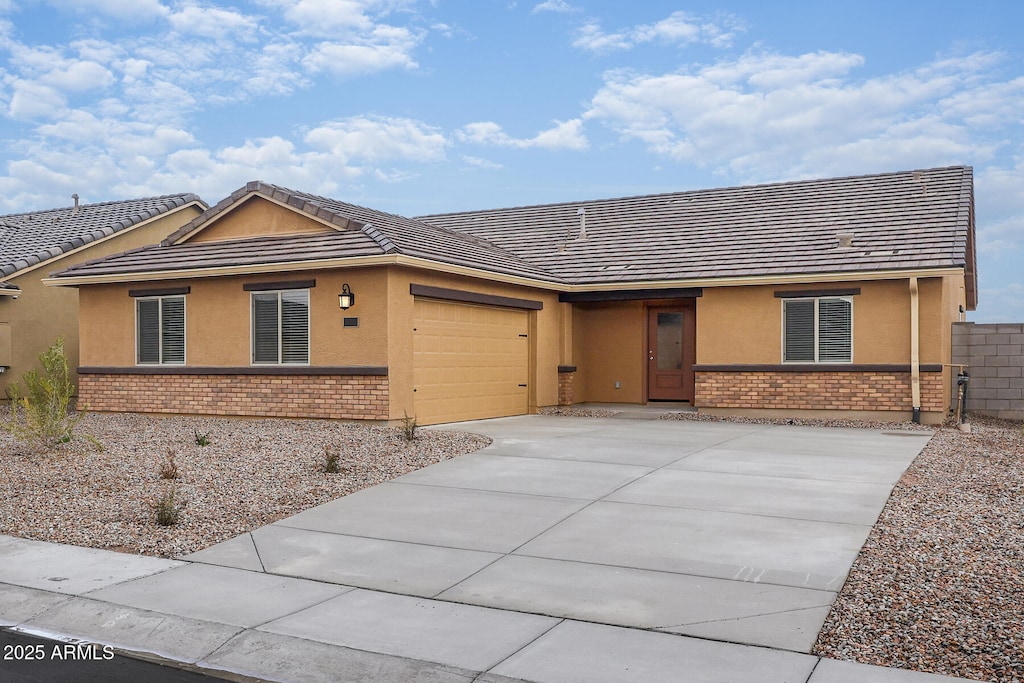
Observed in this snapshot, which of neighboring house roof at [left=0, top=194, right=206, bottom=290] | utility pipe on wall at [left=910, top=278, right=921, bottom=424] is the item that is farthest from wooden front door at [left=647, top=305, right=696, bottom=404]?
neighboring house roof at [left=0, top=194, right=206, bottom=290]

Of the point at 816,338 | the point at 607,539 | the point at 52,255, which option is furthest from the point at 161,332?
the point at 607,539

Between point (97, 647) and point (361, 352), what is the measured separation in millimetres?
9926

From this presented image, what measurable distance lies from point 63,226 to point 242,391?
12.6 metres

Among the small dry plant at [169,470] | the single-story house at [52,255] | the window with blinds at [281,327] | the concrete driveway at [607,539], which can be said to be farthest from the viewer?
the single-story house at [52,255]

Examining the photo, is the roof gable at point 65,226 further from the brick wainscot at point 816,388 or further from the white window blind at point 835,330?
the white window blind at point 835,330

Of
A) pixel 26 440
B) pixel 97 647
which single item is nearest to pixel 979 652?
pixel 97 647

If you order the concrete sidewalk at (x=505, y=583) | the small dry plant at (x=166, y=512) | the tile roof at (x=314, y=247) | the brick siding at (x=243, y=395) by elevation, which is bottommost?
the concrete sidewalk at (x=505, y=583)

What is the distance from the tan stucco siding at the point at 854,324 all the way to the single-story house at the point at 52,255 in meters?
14.9

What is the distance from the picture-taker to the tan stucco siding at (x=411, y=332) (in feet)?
49.8

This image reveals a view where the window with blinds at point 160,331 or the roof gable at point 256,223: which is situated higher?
the roof gable at point 256,223

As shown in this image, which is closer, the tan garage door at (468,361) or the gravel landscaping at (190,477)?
the gravel landscaping at (190,477)

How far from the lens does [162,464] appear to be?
1086cm

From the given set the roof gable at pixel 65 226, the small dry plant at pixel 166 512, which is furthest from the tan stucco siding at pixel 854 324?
the roof gable at pixel 65 226

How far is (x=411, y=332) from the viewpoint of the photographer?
1557cm
